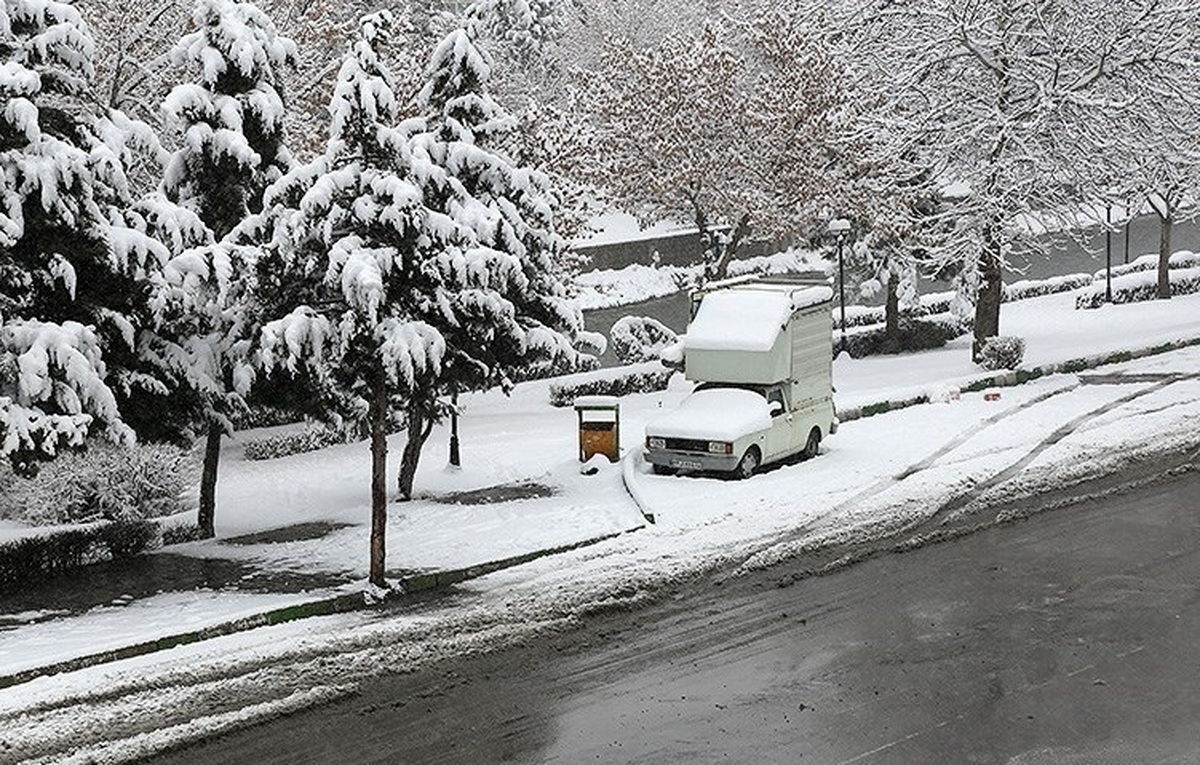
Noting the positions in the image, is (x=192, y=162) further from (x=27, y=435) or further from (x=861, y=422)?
(x=861, y=422)

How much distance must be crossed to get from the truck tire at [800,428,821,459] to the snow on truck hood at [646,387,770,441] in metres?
1.55

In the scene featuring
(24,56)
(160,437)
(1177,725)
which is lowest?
(1177,725)

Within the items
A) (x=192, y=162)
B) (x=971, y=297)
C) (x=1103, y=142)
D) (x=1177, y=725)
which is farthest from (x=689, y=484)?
(x=971, y=297)

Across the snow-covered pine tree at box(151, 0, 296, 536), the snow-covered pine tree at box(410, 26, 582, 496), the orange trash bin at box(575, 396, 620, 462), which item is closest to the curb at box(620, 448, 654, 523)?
the orange trash bin at box(575, 396, 620, 462)

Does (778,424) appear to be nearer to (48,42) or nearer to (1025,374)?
(1025,374)

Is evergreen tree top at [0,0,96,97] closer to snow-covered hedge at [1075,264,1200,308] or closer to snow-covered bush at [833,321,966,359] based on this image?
snow-covered bush at [833,321,966,359]

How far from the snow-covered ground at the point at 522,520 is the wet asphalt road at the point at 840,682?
829 mm

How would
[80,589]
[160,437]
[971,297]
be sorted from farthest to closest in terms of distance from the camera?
1. [971,297]
2. [160,437]
3. [80,589]

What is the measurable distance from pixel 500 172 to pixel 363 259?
14.4 feet

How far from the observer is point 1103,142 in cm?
2978

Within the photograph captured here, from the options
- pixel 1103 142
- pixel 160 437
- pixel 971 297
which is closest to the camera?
pixel 160 437

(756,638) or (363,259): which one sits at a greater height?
(363,259)

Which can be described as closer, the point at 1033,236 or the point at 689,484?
the point at 689,484

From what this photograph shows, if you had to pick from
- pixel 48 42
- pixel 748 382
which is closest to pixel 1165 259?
pixel 748 382
